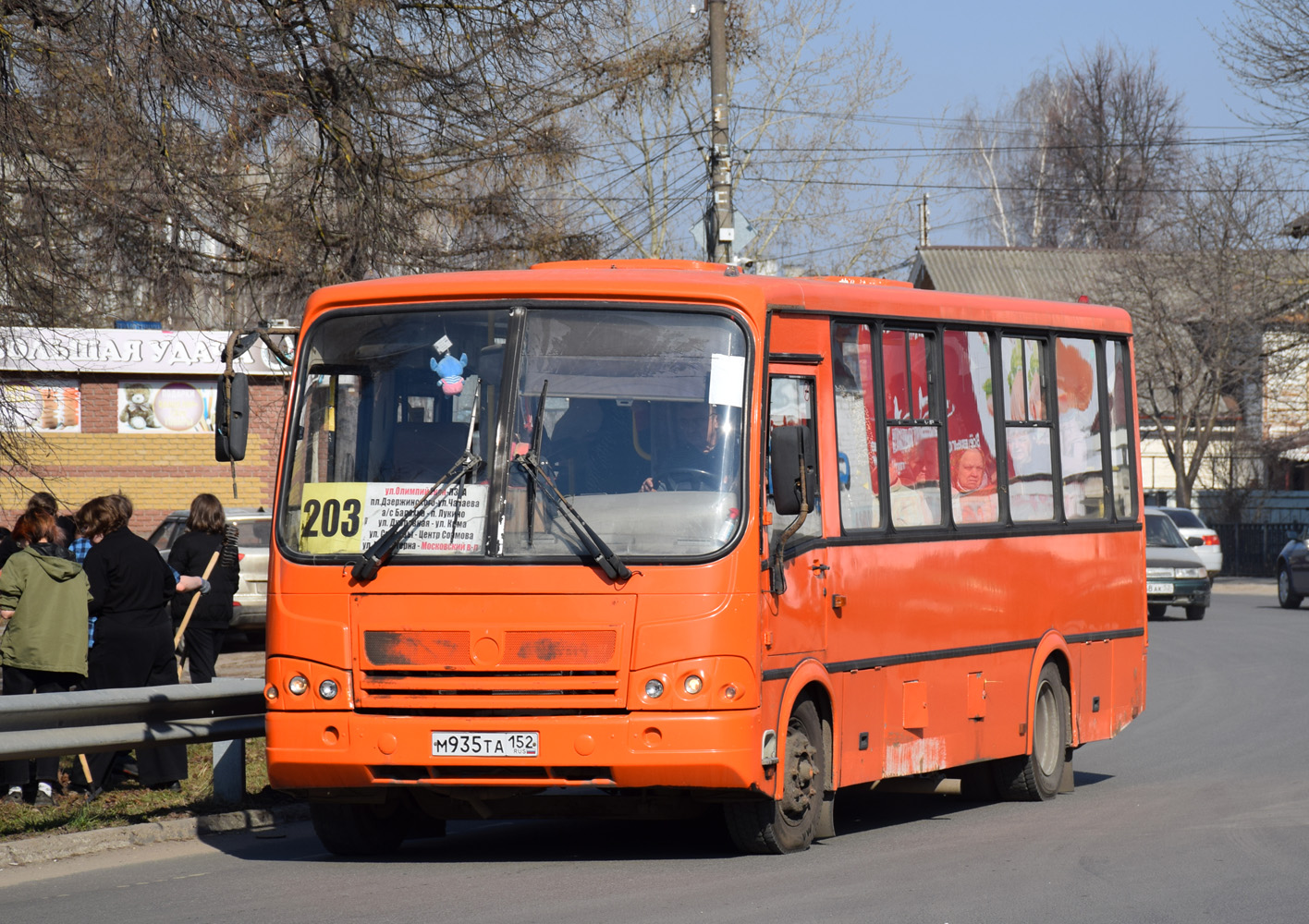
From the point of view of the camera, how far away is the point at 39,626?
11.0 metres

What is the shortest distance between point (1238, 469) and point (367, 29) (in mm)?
42388

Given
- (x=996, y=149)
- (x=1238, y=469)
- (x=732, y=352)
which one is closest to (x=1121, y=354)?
(x=732, y=352)

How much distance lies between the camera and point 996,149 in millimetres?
86125

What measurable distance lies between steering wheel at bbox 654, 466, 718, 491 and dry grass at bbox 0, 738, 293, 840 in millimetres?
3506

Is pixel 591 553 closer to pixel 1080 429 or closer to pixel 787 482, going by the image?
pixel 787 482

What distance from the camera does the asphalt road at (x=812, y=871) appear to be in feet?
25.5

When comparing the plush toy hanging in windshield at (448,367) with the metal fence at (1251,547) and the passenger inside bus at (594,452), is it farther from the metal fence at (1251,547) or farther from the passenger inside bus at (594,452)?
the metal fence at (1251,547)

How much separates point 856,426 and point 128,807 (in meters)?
4.57

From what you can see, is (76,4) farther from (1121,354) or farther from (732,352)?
(1121,354)

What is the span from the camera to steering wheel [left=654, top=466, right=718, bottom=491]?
8781mm

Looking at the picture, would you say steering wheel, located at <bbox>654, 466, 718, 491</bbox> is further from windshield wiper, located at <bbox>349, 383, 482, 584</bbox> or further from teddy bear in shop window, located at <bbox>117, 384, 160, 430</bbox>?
teddy bear in shop window, located at <bbox>117, 384, 160, 430</bbox>

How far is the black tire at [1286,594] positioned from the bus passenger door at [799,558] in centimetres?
2674

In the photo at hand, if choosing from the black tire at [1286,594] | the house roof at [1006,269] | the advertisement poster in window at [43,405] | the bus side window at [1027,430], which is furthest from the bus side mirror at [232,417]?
the house roof at [1006,269]

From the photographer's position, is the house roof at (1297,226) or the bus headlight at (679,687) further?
the house roof at (1297,226)
